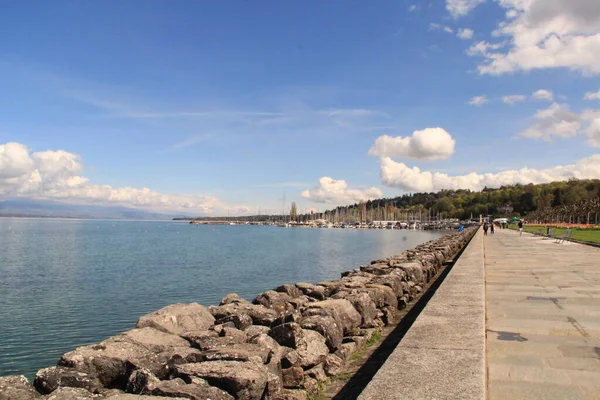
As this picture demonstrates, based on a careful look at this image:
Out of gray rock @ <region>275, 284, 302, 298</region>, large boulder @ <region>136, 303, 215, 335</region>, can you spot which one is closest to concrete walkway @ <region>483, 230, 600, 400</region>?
gray rock @ <region>275, 284, 302, 298</region>

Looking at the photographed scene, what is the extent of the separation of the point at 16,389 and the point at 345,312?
5.00 m

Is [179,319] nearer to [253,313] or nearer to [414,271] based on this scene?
[253,313]

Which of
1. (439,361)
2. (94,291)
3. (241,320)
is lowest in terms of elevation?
(94,291)

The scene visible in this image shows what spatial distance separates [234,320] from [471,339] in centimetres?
Answer: 409

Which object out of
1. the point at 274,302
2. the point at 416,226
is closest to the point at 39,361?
the point at 274,302

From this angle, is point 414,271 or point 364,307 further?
point 414,271

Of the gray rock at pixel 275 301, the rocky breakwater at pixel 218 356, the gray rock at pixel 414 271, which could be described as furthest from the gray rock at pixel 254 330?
the gray rock at pixel 414 271

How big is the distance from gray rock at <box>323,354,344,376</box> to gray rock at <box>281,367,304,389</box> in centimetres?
69

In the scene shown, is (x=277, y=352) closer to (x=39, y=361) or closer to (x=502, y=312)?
(x=502, y=312)

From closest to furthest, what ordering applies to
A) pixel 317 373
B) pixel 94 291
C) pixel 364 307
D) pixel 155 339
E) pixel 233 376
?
pixel 233 376 < pixel 317 373 < pixel 155 339 < pixel 364 307 < pixel 94 291

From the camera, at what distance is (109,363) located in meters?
6.04

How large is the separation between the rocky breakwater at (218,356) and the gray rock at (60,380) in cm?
1

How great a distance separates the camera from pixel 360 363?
722 centimetres

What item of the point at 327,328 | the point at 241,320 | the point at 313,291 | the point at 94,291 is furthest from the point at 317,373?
the point at 94,291
